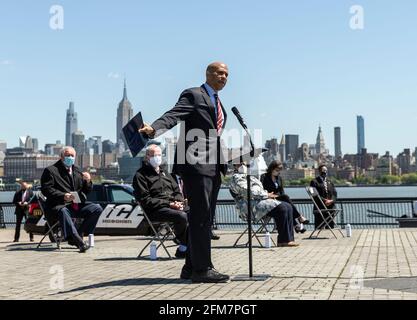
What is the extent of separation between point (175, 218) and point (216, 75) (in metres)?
3.06

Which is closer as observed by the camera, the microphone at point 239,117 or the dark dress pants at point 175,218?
the microphone at point 239,117

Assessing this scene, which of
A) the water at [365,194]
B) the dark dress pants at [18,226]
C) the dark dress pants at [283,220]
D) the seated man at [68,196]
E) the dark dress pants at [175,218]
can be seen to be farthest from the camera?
the water at [365,194]

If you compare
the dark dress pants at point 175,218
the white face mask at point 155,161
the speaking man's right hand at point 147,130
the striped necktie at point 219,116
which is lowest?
the dark dress pants at point 175,218

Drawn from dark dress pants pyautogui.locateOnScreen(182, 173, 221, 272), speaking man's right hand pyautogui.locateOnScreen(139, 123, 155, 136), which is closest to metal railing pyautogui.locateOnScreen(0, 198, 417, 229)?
dark dress pants pyautogui.locateOnScreen(182, 173, 221, 272)

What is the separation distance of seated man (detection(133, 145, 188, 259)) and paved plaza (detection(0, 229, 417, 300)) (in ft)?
1.81

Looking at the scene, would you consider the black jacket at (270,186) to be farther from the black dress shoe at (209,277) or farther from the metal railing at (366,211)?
the metal railing at (366,211)

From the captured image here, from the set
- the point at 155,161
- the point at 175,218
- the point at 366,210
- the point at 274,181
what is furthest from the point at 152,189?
the point at 366,210

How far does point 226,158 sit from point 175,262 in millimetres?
2615

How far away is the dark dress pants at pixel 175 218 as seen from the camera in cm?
972

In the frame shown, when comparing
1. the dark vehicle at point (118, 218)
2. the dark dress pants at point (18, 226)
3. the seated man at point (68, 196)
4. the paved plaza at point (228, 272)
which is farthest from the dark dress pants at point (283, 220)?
the dark dress pants at point (18, 226)

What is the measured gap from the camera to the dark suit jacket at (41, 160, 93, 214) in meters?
11.5

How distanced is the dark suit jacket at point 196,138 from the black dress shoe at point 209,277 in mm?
1058
